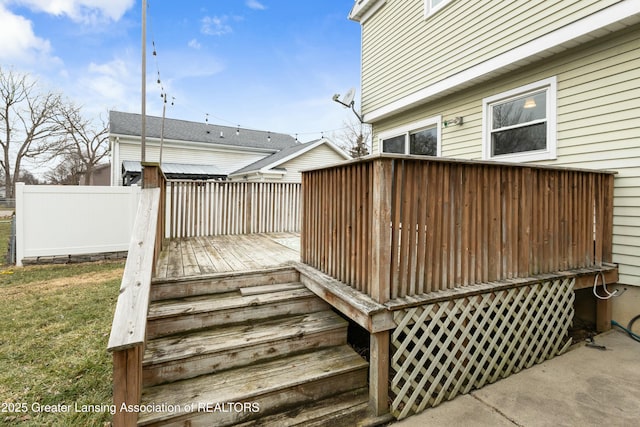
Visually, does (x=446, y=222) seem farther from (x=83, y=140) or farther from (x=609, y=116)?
(x=83, y=140)

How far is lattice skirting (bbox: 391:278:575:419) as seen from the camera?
93.0 inches

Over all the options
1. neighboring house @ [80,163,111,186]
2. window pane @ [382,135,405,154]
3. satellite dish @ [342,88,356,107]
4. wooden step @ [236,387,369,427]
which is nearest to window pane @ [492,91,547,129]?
window pane @ [382,135,405,154]

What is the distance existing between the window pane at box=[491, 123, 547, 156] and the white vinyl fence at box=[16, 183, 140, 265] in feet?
25.7

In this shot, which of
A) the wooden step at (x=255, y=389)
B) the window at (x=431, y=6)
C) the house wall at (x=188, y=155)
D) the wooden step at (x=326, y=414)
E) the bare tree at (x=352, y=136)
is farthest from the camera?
the bare tree at (x=352, y=136)

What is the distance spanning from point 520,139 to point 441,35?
2.44 metres

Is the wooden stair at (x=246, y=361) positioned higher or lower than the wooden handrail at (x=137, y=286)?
lower

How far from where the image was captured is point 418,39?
6.10m

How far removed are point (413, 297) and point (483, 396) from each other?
39.5 inches

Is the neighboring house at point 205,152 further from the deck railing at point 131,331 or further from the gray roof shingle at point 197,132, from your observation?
the deck railing at point 131,331

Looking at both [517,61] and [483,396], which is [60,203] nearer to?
[483,396]

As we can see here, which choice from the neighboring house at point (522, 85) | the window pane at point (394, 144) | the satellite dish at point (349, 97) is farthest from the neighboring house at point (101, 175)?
the neighboring house at point (522, 85)

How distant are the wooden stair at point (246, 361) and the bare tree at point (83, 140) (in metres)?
28.3

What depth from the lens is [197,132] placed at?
722 inches

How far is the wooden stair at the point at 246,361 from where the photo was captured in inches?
83.6
